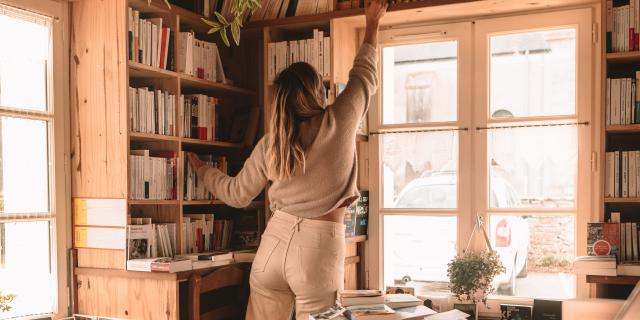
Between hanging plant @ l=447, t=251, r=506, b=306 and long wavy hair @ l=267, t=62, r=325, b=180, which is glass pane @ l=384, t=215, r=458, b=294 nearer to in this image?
hanging plant @ l=447, t=251, r=506, b=306

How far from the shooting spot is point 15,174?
9.63ft

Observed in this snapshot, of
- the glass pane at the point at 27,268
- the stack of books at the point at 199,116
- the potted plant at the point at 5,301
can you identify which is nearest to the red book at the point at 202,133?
the stack of books at the point at 199,116

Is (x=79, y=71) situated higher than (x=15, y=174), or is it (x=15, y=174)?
(x=79, y=71)

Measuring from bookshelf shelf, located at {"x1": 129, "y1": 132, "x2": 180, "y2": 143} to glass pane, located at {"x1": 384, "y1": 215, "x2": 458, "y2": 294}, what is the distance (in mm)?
1368

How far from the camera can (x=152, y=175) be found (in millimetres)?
3289

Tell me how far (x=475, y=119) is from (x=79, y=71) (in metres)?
2.15

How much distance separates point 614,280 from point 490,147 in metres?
1.00

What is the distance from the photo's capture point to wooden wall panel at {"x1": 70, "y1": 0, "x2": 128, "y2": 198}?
3113mm

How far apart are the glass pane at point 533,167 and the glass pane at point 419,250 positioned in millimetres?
347

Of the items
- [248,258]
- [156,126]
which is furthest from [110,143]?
[248,258]

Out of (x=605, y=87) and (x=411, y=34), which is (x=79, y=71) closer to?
(x=411, y=34)

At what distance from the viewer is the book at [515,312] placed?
3.29 metres

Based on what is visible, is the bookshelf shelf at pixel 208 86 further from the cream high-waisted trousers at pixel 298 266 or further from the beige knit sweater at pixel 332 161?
the cream high-waisted trousers at pixel 298 266

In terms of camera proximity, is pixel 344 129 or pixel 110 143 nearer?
pixel 344 129
